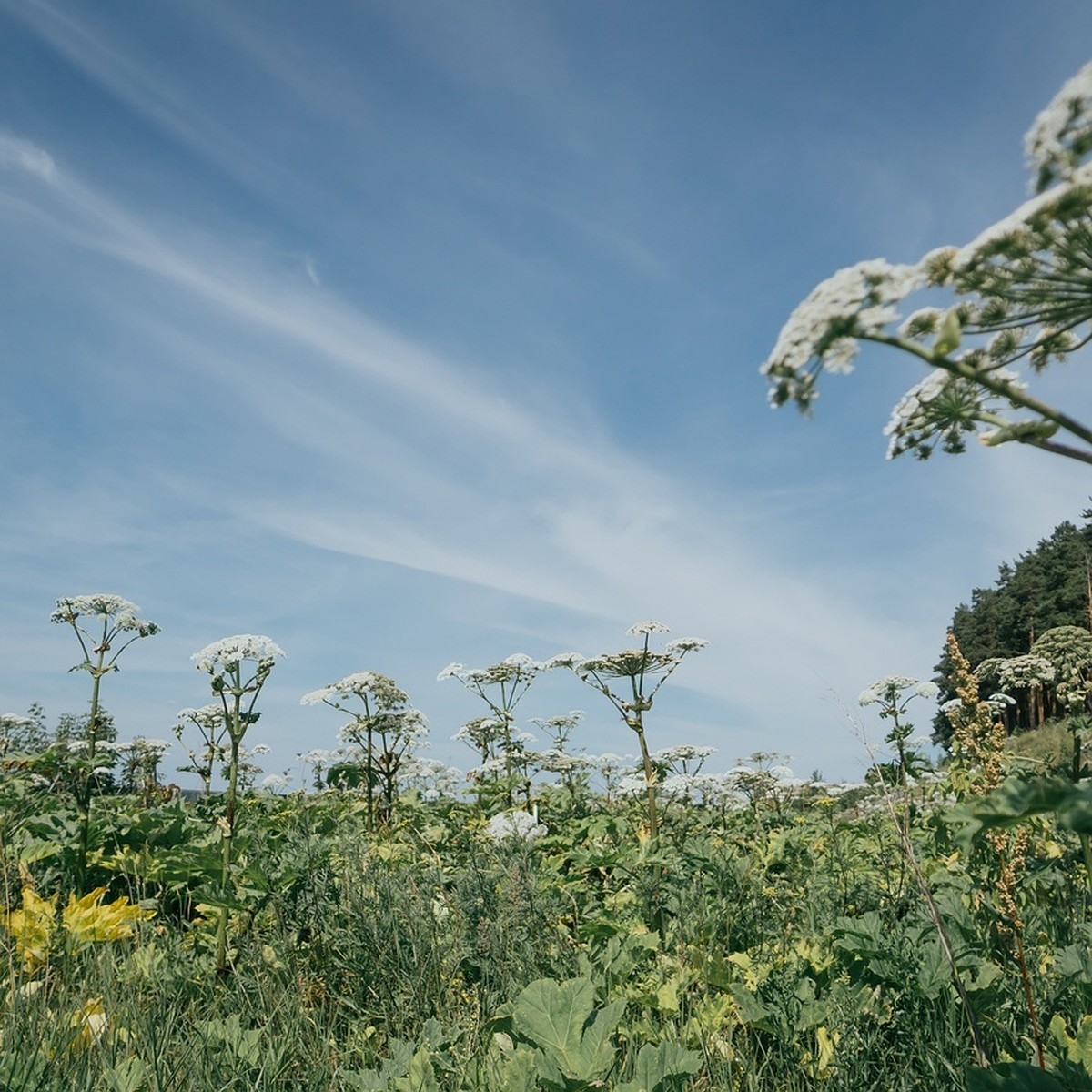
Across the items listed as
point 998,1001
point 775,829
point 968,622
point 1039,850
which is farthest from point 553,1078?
point 968,622

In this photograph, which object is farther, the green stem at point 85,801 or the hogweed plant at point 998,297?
the green stem at point 85,801

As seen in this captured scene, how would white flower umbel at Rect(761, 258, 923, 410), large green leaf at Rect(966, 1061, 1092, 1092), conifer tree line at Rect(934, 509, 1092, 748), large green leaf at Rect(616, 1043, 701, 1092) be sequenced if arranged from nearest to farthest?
white flower umbel at Rect(761, 258, 923, 410)
large green leaf at Rect(966, 1061, 1092, 1092)
large green leaf at Rect(616, 1043, 701, 1092)
conifer tree line at Rect(934, 509, 1092, 748)

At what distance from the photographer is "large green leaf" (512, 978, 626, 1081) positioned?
261 centimetres

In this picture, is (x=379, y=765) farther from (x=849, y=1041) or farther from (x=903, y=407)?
(x=903, y=407)

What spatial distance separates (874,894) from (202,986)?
3.46 m

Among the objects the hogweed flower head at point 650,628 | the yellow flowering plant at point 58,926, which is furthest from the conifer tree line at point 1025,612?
the yellow flowering plant at point 58,926

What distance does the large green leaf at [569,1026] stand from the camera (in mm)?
2611

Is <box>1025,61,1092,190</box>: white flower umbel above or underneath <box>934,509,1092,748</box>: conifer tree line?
underneath

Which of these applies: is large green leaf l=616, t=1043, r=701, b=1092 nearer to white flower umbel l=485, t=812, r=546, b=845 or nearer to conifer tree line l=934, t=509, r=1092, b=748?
white flower umbel l=485, t=812, r=546, b=845

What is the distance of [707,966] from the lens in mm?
3541

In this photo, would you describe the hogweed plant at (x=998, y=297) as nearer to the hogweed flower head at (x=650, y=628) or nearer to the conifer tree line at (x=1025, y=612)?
the hogweed flower head at (x=650, y=628)

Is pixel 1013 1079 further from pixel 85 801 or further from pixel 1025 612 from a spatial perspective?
pixel 1025 612

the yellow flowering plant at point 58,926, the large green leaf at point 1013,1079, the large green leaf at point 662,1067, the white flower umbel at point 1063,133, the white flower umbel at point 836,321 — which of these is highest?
→ the white flower umbel at point 1063,133

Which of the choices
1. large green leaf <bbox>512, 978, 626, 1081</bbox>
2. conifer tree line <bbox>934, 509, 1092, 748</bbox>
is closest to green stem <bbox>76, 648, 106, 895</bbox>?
large green leaf <bbox>512, 978, 626, 1081</bbox>
